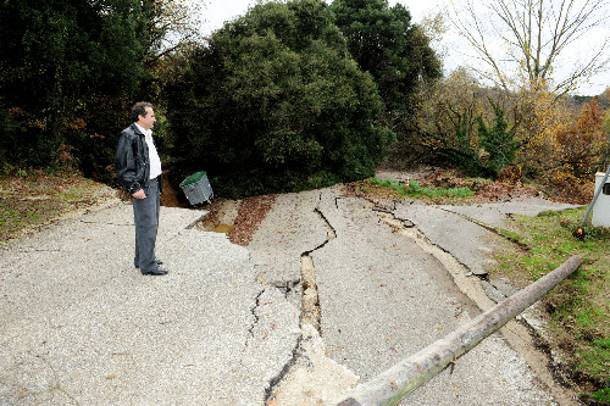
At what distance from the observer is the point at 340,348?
4539mm

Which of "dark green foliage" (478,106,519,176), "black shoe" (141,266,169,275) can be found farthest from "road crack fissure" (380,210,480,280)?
"dark green foliage" (478,106,519,176)

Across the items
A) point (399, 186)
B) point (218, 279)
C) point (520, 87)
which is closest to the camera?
point (218, 279)

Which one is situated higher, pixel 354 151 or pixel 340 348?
pixel 354 151

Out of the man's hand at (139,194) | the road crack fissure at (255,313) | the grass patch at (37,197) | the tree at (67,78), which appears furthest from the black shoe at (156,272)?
the tree at (67,78)

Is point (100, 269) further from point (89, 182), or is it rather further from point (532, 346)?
point (89, 182)

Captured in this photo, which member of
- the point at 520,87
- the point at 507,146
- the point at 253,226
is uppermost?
the point at 520,87

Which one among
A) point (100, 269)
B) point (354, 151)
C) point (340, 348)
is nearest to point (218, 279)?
point (100, 269)

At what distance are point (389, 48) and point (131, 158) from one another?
22.1 meters

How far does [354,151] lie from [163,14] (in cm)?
941

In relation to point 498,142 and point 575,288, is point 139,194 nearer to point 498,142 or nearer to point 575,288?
point 575,288

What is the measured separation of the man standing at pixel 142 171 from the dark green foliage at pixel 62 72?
27.6ft

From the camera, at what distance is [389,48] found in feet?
80.9

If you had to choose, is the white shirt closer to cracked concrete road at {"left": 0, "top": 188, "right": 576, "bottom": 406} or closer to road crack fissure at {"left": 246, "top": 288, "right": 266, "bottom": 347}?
cracked concrete road at {"left": 0, "top": 188, "right": 576, "bottom": 406}

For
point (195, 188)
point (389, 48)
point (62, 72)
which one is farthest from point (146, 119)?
point (389, 48)
